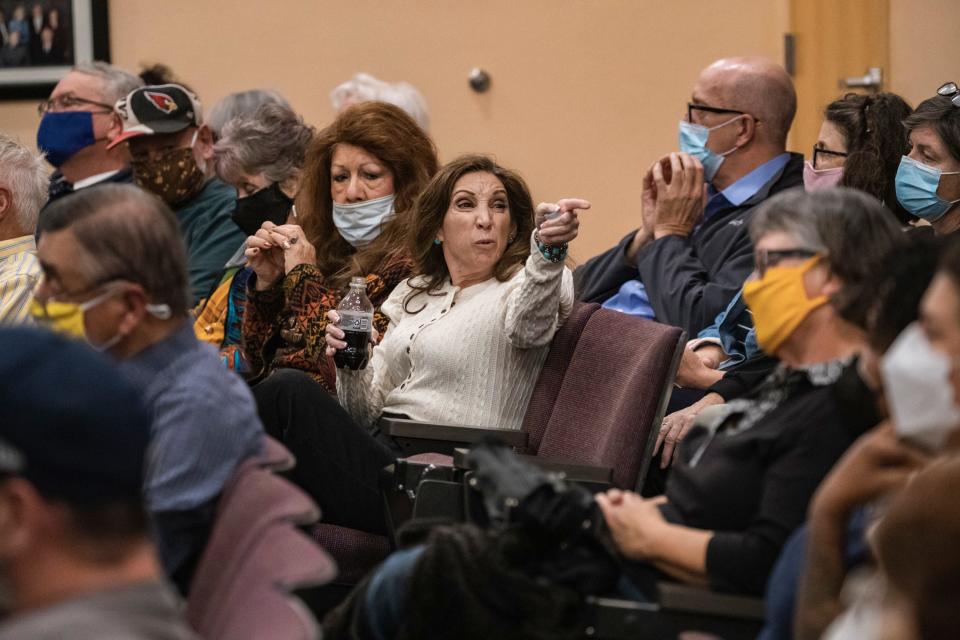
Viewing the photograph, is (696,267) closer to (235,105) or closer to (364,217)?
(364,217)

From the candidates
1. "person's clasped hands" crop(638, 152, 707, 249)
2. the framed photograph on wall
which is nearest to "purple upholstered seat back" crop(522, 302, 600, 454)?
"person's clasped hands" crop(638, 152, 707, 249)

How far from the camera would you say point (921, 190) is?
3.32 m

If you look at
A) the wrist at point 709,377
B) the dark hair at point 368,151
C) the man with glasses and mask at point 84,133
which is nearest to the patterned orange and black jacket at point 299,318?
the dark hair at point 368,151

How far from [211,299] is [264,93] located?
1.25m

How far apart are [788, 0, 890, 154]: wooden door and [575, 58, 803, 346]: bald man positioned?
0.87 m

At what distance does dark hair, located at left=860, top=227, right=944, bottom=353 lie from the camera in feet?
5.71

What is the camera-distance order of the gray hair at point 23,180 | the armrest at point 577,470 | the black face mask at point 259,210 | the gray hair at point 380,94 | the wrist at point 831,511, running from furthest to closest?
the gray hair at point 380,94 → the black face mask at point 259,210 → the gray hair at point 23,180 → the armrest at point 577,470 → the wrist at point 831,511

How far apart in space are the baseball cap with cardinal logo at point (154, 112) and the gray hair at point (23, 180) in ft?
2.72

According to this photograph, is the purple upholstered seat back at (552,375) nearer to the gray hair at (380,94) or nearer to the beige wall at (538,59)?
the gray hair at (380,94)

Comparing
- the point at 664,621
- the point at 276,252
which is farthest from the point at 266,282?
the point at 664,621

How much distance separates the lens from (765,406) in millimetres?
2129

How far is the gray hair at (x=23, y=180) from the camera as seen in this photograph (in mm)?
3697

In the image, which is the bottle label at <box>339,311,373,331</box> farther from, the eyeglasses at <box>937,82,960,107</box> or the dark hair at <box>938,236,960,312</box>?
the dark hair at <box>938,236,960,312</box>

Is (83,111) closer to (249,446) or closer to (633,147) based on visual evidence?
(633,147)
